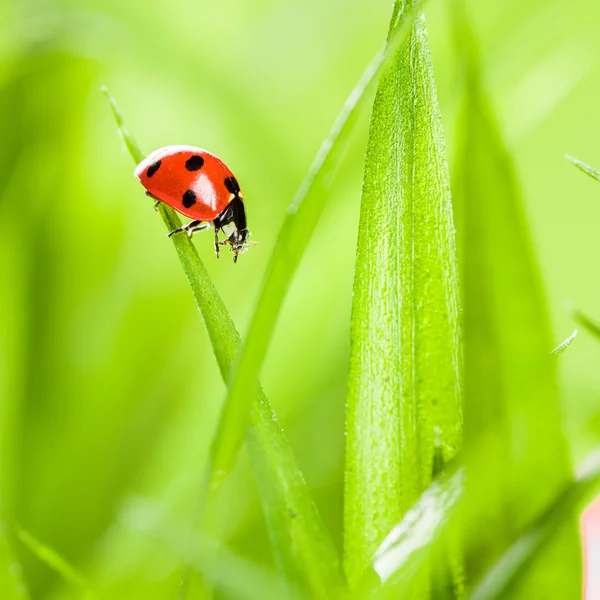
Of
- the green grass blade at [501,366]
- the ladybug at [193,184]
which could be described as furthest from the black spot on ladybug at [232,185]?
the green grass blade at [501,366]

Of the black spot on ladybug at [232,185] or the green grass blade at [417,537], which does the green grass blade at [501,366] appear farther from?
the black spot on ladybug at [232,185]

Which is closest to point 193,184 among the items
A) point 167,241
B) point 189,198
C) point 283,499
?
point 189,198

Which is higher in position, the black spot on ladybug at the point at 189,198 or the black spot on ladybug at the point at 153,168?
the black spot on ladybug at the point at 153,168

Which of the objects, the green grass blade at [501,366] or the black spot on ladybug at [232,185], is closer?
the green grass blade at [501,366]

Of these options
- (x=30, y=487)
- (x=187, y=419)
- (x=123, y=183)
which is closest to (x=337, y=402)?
(x=187, y=419)

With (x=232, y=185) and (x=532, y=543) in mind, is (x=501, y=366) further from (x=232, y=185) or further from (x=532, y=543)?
(x=232, y=185)

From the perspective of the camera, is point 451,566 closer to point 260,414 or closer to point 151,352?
point 260,414
